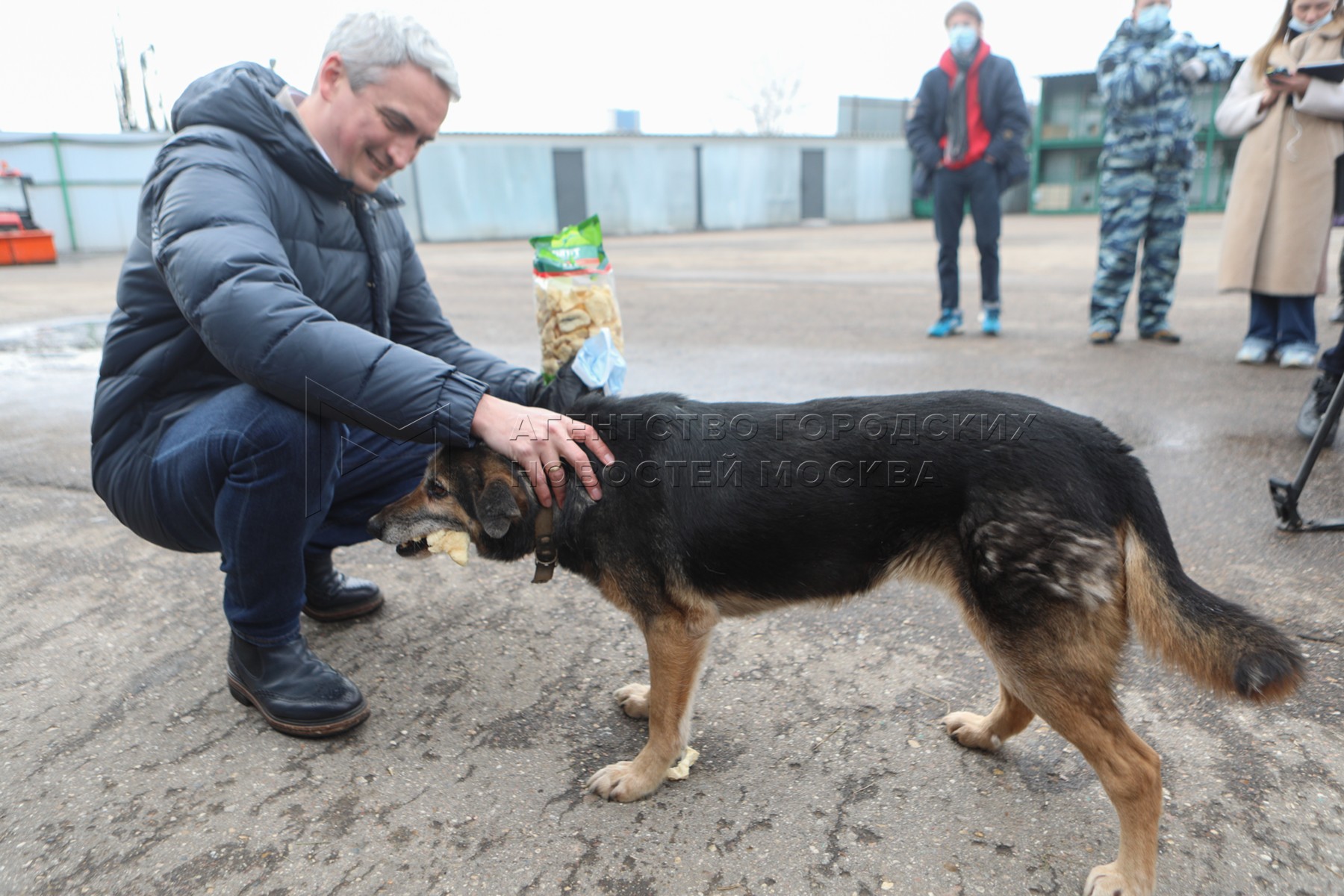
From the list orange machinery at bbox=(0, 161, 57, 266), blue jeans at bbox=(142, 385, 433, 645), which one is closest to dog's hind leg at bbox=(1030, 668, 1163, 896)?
blue jeans at bbox=(142, 385, 433, 645)

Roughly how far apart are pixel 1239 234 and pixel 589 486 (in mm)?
5974

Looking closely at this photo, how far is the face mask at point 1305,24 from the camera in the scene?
548 cm

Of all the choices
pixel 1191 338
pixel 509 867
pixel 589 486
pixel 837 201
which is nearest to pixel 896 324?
pixel 1191 338

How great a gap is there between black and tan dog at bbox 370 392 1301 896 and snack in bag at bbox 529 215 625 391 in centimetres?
55

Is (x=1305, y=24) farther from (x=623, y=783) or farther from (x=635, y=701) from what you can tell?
(x=623, y=783)

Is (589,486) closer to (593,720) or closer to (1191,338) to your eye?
(593,720)

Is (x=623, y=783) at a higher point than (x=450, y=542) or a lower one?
lower

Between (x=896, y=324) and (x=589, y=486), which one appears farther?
(x=896, y=324)

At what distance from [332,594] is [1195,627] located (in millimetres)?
2774

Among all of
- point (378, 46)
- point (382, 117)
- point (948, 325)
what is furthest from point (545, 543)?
point (948, 325)

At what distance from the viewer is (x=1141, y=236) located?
7.26 metres

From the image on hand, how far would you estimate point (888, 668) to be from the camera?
2.78 meters

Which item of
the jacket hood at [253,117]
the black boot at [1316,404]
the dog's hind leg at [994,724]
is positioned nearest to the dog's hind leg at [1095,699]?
the dog's hind leg at [994,724]

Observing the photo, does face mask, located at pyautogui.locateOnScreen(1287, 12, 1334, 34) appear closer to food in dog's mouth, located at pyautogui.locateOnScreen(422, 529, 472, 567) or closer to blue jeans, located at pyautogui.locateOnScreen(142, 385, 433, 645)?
food in dog's mouth, located at pyautogui.locateOnScreen(422, 529, 472, 567)
